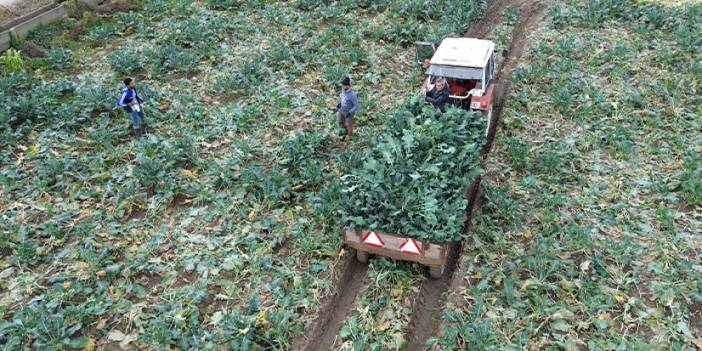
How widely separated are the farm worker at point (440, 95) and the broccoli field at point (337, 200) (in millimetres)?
434

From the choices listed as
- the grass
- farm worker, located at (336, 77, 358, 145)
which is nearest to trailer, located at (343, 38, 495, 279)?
the grass

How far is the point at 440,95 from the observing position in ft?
31.4

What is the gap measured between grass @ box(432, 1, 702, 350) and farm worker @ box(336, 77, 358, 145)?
314 centimetres

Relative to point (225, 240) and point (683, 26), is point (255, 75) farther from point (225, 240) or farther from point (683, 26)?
point (683, 26)

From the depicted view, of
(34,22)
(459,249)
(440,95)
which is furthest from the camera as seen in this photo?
(34,22)

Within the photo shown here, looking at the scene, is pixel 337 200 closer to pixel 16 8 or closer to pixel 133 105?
pixel 133 105

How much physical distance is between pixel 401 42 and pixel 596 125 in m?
6.69

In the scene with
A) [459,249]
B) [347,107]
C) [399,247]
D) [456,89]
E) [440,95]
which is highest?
[440,95]

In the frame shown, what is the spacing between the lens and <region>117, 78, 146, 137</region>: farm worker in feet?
33.8

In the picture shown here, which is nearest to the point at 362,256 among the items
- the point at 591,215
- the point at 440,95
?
the point at 440,95

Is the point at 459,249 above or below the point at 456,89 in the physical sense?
below

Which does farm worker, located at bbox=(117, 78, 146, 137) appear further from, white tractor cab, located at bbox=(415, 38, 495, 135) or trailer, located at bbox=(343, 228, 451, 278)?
white tractor cab, located at bbox=(415, 38, 495, 135)

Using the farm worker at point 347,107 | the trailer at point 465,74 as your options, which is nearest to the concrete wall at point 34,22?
the farm worker at point 347,107

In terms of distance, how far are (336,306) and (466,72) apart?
18.7 feet
